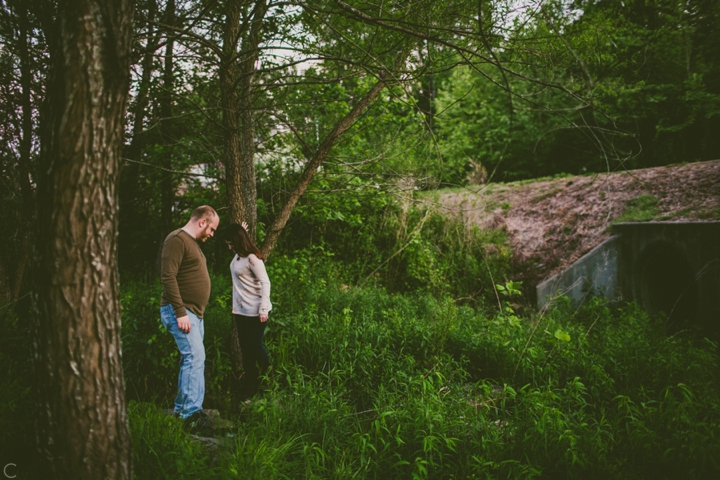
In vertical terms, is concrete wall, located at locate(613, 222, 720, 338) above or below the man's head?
below

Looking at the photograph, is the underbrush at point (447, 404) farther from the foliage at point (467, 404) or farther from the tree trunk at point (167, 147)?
the tree trunk at point (167, 147)

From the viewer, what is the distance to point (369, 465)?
2982mm

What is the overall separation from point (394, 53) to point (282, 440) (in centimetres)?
381

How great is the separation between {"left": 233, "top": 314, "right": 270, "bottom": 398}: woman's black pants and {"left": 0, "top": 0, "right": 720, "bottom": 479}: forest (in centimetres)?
22

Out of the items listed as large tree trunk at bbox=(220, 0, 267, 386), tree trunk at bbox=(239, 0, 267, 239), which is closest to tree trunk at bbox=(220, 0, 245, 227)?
large tree trunk at bbox=(220, 0, 267, 386)

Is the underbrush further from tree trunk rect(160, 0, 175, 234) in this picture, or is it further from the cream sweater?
tree trunk rect(160, 0, 175, 234)

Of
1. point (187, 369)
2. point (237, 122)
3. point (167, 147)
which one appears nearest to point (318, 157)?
point (237, 122)

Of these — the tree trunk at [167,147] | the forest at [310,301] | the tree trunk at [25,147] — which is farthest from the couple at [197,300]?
the tree trunk at [167,147]


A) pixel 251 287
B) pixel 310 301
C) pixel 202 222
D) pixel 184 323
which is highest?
pixel 202 222

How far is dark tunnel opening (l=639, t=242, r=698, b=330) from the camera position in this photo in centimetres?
727

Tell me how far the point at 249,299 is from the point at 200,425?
1192mm

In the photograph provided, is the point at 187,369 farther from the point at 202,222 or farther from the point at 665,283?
the point at 665,283

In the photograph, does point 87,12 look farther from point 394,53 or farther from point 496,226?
point 496,226

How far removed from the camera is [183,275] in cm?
359
